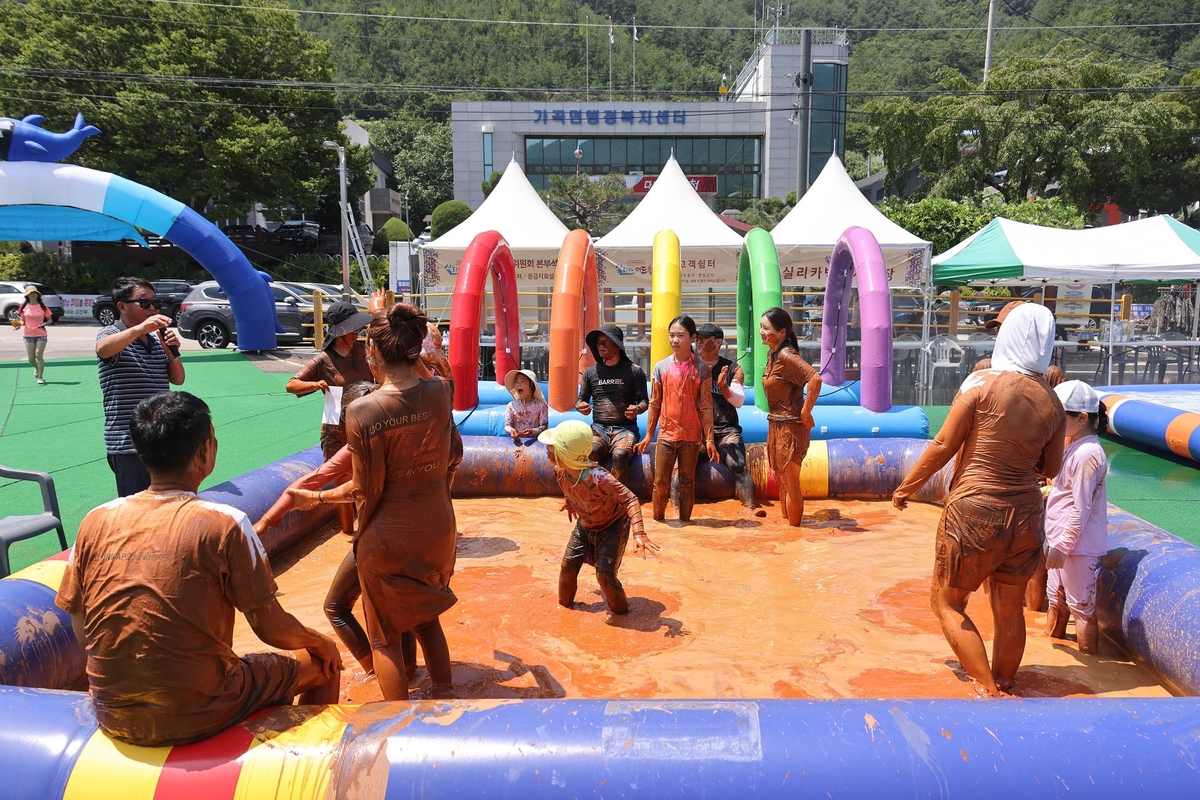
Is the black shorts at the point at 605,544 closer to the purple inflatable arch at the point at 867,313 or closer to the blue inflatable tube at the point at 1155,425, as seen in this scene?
the purple inflatable arch at the point at 867,313

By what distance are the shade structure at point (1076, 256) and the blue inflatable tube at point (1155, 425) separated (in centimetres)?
316

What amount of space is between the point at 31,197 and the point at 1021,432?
647 inches

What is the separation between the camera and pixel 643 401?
6988 mm

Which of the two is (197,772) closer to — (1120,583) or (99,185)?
(1120,583)

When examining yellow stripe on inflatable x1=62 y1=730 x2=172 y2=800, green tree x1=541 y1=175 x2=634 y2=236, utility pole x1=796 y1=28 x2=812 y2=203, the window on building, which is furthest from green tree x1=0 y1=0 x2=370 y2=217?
yellow stripe on inflatable x1=62 y1=730 x2=172 y2=800

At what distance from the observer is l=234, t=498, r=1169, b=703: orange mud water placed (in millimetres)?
4035

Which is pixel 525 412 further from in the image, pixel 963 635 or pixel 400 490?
pixel 963 635

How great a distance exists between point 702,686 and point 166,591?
97.2 inches

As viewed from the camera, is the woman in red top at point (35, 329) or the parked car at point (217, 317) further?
the parked car at point (217, 317)

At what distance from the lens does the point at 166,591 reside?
2.50m

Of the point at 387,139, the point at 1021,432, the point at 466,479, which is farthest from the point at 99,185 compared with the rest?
the point at 387,139

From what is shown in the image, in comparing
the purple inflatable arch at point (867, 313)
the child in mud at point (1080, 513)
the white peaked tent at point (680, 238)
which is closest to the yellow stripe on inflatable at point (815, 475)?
the purple inflatable arch at point (867, 313)

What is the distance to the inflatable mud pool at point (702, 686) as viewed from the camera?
2.58 meters

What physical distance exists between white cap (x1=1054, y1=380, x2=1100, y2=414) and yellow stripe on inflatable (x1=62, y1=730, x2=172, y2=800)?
13.9 ft
